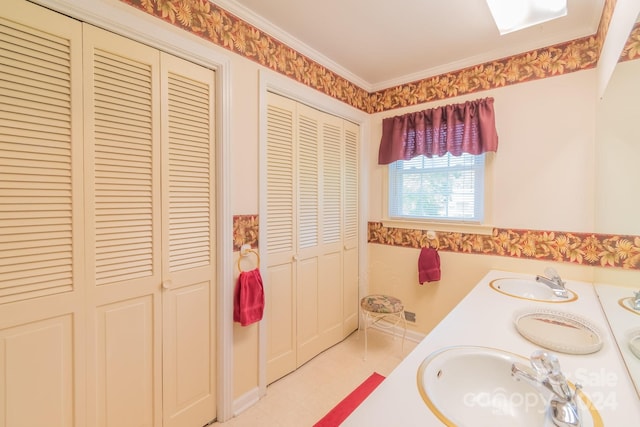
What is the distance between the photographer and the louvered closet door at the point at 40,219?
1.04 metres

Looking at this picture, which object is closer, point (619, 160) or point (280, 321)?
point (619, 160)

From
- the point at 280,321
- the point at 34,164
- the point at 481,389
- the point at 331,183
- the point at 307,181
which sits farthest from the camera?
the point at 331,183

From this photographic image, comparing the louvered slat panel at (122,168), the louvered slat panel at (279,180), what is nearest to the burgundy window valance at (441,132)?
the louvered slat panel at (279,180)

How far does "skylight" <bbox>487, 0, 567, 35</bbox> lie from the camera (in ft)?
4.53

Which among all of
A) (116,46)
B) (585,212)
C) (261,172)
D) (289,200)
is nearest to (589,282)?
(585,212)

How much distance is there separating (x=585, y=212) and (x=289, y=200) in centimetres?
203

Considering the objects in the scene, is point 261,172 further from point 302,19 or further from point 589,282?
point 589,282

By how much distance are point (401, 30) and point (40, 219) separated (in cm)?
225

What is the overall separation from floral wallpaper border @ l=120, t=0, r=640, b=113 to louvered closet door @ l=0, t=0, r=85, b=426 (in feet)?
1.49

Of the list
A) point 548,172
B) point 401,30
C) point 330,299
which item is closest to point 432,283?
point 330,299

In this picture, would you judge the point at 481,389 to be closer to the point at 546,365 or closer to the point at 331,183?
the point at 546,365

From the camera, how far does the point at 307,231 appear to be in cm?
226

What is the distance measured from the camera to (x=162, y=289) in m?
1.45

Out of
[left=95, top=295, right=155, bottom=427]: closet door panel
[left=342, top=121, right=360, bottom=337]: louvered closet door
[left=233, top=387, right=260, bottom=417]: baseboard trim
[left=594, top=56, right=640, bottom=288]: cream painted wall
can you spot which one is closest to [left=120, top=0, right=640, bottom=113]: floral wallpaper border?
[left=594, top=56, right=640, bottom=288]: cream painted wall
